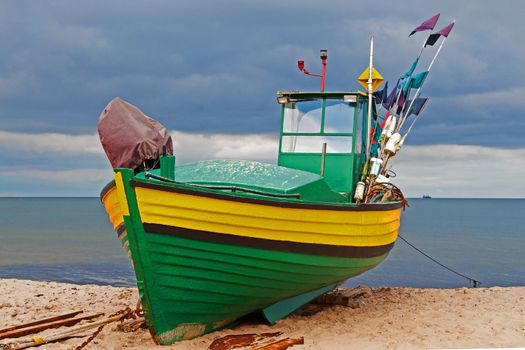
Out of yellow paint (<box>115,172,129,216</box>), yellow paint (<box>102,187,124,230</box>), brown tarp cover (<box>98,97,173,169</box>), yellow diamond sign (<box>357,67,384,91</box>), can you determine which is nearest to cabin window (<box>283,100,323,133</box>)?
yellow diamond sign (<box>357,67,384,91</box>)

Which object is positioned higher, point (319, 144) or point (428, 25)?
point (428, 25)

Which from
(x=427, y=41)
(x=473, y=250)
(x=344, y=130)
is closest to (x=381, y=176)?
(x=344, y=130)

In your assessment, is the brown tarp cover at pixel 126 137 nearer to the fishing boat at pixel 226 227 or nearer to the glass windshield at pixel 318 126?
the fishing boat at pixel 226 227

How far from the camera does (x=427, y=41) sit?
11.1 meters

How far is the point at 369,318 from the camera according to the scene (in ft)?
30.6

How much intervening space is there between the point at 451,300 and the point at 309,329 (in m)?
3.71

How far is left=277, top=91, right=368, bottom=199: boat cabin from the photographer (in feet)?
30.8

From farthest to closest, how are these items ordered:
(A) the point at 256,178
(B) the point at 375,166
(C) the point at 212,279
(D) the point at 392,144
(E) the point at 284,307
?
(D) the point at 392,144 < (B) the point at 375,166 < (E) the point at 284,307 < (A) the point at 256,178 < (C) the point at 212,279

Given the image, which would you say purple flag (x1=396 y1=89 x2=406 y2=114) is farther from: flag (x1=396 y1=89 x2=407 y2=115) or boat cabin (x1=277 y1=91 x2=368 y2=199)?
boat cabin (x1=277 y1=91 x2=368 y2=199)

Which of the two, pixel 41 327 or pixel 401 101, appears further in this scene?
pixel 401 101

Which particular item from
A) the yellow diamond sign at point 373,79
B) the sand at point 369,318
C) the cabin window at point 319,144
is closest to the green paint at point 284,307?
the sand at point 369,318

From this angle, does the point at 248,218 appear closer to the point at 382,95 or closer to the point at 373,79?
the point at 373,79

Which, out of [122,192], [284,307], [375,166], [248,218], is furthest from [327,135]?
[122,192]

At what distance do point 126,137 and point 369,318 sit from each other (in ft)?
14.2
